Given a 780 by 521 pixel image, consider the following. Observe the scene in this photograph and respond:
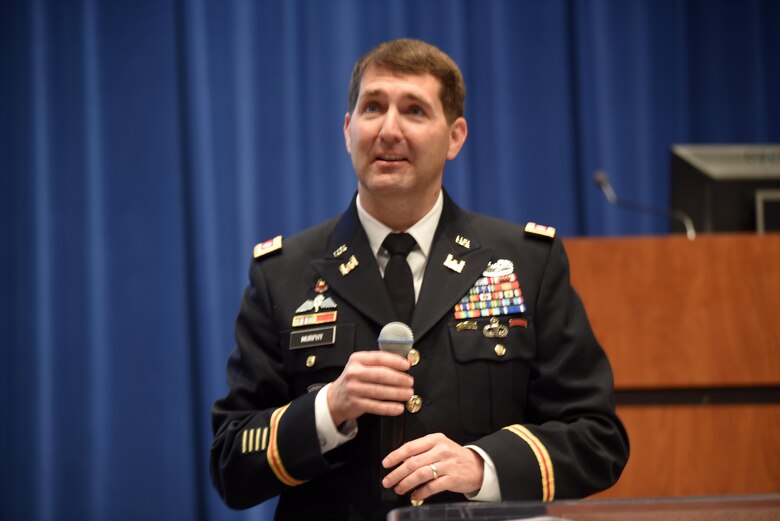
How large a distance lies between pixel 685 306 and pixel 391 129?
43.6 inches

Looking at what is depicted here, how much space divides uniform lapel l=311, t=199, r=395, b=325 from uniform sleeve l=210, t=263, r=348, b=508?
13 cm

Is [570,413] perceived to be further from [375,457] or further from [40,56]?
[40,56]

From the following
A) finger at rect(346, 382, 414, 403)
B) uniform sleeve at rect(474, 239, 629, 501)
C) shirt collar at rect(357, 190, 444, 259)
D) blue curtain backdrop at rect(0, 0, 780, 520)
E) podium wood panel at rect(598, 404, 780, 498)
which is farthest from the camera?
blue curtain backdrop at rect(0, 0, 780, 520)

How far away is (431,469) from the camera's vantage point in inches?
52.4

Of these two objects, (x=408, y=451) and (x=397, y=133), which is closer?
(x=408, y=451)

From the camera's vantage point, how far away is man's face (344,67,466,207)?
1.60 meters

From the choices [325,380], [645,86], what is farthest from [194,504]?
[645,86]

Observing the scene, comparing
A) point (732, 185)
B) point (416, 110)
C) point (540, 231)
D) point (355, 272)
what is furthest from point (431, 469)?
point (732, 185)

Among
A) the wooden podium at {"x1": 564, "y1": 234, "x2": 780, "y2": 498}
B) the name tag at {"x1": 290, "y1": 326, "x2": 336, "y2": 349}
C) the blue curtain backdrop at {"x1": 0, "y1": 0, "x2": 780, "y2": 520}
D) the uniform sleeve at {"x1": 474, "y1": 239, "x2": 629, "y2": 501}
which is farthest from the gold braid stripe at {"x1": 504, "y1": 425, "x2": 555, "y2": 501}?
the blue curtain backdrop at {"x1": 0, "y1": 0, "x2": 780, "y2": 520}

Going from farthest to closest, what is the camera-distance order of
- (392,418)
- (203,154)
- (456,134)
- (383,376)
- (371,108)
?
(203,154)
(456,134)
(371,108)
(392,418)
(383,376)

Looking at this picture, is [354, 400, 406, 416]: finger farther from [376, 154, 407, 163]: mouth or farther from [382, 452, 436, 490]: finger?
[376, 154, 407, 163]: mouth

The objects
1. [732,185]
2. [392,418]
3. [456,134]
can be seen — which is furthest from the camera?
[732,185]

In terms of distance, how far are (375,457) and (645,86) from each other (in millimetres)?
2508

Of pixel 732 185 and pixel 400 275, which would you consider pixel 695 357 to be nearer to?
pixel 732 185
